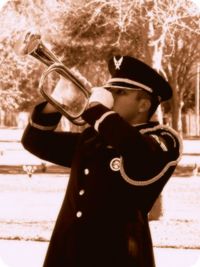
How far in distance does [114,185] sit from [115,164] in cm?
8

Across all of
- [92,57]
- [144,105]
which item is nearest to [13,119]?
[92,57]

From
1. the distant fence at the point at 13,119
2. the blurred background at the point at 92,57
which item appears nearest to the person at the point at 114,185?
the blurred background at the point at 92,57

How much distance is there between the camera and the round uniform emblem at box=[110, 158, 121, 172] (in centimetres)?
262

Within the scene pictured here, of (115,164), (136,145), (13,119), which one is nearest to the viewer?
(136,145)

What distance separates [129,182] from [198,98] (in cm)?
1436

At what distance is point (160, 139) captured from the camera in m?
2.60

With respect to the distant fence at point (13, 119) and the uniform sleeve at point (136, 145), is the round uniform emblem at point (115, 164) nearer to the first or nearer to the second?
the uniform sleeve at point (136, 145)

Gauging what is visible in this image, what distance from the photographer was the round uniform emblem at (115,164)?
8.61 feet

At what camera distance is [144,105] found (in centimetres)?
268

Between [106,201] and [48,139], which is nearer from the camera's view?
[106,201]

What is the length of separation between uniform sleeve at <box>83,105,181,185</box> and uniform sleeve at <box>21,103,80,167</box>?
0.26 meters

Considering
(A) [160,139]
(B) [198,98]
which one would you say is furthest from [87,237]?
(B) [198,98]

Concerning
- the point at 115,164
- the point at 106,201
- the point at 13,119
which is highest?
the point at 115,164

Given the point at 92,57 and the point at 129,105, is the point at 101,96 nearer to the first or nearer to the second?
the point at 129,105
